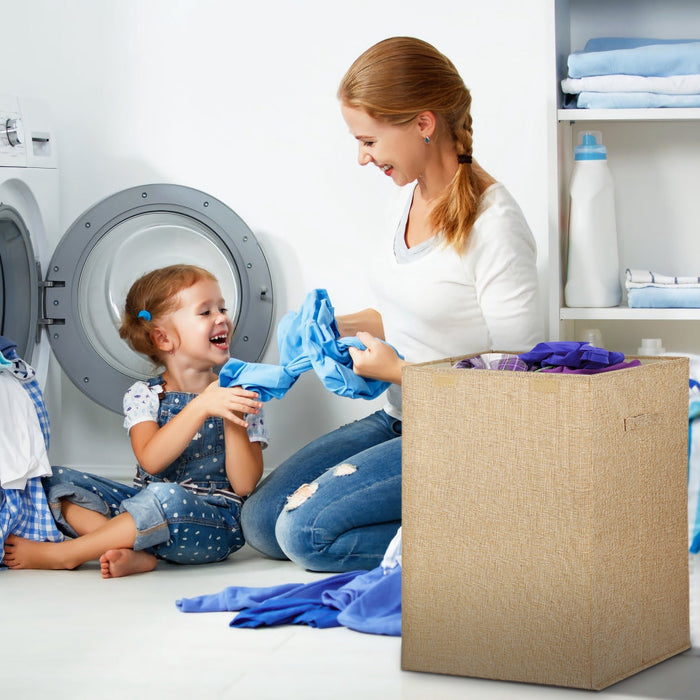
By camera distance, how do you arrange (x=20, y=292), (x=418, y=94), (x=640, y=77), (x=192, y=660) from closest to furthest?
(x=192, y=660) → (x=418, y=94) → (x=640, y=77) → (x=20, y=292)

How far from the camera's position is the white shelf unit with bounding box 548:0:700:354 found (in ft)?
7.39

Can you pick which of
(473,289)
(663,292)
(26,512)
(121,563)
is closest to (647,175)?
(663,292)

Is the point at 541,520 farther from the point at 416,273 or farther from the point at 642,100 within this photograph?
the point at 642,100

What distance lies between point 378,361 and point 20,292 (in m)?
1.07

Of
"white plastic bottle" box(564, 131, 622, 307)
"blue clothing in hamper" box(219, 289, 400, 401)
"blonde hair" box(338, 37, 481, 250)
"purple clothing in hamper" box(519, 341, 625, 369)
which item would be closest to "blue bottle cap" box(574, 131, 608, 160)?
"white plastic bottle" box(564, 131, 622, 307)

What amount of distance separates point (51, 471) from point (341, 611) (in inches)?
28.6

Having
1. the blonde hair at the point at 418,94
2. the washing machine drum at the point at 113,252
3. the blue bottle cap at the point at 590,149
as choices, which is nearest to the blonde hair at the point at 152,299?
the washing machine drum at the point at 113,252

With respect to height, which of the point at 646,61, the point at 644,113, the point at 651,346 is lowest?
the point at 651,346

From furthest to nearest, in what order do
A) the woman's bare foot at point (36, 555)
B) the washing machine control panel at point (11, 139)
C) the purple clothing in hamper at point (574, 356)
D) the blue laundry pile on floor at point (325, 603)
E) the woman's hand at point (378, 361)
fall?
the washing machine control panel at point (11, 139), the woman's bare foot at point (36, 555), the woman's hand at point (378, 361), the blue laundry pile on floor at point (325, 603), the purple clothing in hamper at point (574, 356)

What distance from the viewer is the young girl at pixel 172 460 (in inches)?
75.2

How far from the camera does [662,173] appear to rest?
2.30m

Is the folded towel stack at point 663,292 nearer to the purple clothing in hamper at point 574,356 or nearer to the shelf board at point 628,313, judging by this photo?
the shelf board at point 628,313

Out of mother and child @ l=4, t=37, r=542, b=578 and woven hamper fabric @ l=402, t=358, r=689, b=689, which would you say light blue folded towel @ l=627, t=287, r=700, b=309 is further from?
woven hamper fabric @ l=402, t=358, r=689, b=689

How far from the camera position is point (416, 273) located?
6.23 ft
